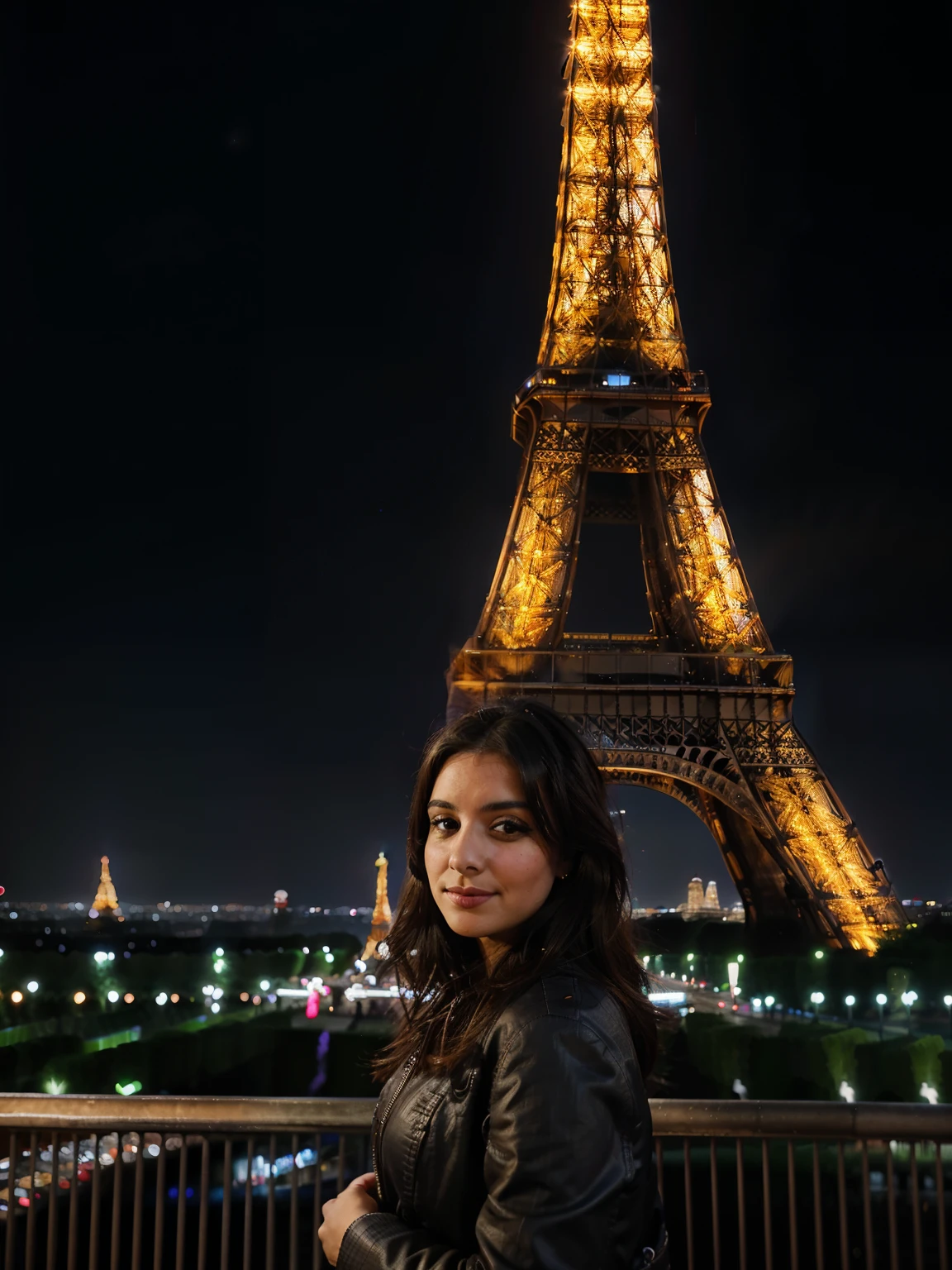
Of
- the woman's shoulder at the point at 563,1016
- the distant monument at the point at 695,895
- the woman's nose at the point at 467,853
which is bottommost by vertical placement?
the distant monument at the point at 695,895

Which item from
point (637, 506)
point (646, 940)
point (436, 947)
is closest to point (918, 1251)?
point (646, 940)

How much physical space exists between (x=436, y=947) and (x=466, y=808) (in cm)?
45

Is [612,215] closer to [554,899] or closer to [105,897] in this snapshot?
[554,899]

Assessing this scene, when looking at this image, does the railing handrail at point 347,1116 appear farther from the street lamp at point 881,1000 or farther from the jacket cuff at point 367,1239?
the street lamp at point 881,1000

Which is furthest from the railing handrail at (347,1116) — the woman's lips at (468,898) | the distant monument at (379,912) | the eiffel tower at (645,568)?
the distant monument at (379,912)

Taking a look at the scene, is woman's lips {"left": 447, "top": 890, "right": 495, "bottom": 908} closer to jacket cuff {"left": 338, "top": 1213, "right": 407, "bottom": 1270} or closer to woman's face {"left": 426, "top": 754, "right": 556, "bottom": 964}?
woman's face {"left": 426, "top": 754, "right": 556, "bottom": 964}

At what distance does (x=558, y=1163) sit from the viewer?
1880mm

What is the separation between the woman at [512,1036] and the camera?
6.25ft

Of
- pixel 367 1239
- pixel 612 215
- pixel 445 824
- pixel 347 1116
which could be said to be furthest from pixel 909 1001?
pixel 367 1239

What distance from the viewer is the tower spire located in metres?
32.0

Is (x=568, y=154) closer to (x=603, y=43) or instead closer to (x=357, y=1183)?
(x=603, y=43)

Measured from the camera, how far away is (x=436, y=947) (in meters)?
2.65

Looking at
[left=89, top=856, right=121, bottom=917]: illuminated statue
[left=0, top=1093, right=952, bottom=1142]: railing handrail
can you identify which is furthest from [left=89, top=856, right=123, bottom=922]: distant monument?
[left=0, top=1093, right=952, bottom=1142]: railing handrail

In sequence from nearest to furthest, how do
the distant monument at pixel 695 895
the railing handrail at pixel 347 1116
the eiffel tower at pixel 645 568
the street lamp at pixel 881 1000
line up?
the railing handrail at pixel 347 1116 → the eiffel tower at pixel 645 568 → the street lamp at pixel 881 1000 → the distant monument at pixel 695 895
